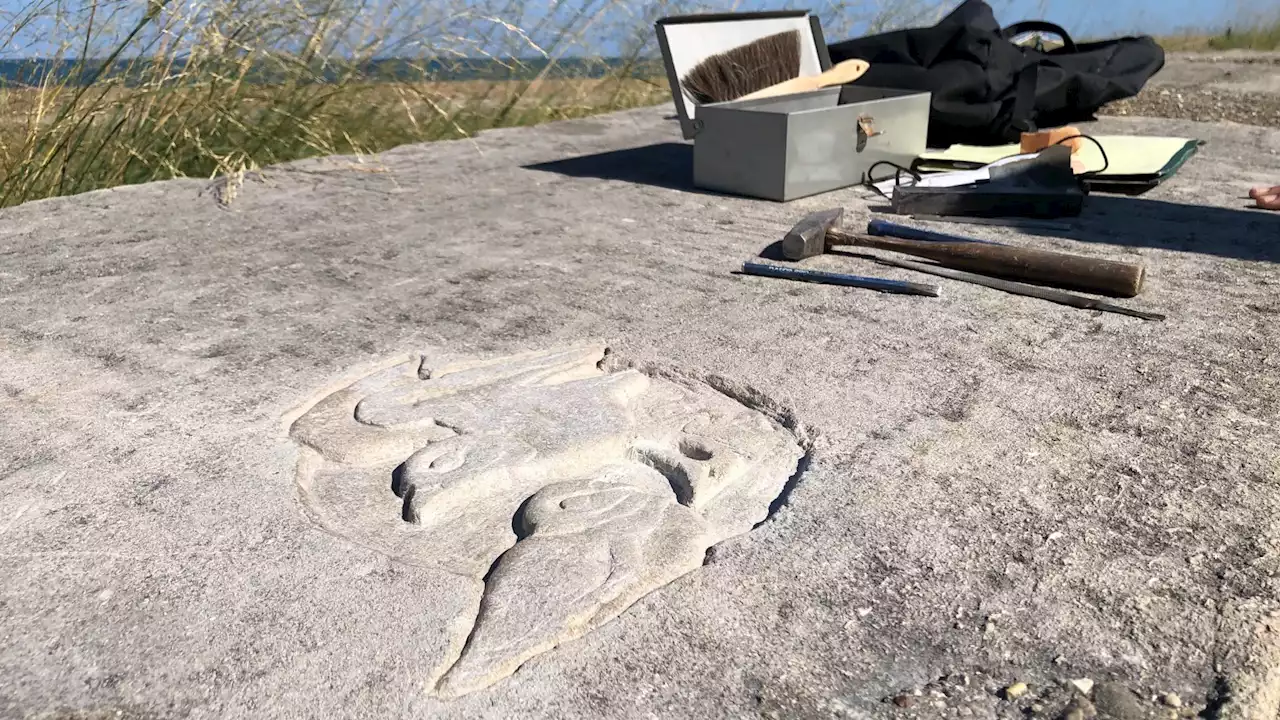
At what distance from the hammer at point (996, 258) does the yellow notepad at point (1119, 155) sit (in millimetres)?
1404

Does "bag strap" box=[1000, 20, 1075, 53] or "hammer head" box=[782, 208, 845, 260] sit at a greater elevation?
"bag strap" box=[1000, 20, 1075, 53]

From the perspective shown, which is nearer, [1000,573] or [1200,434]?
[1000,573]

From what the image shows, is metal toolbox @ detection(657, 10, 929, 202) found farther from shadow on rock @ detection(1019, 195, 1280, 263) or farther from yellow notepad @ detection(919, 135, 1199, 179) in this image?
shadow on rock @ detection(1019, 195, 1280, 263)

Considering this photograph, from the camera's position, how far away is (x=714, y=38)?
4.23 m

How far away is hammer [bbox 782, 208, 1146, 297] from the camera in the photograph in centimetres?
239

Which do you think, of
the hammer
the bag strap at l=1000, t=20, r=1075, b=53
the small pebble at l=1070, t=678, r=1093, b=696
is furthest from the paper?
the small pebble at l=1070, t=678, r=1093, b=696

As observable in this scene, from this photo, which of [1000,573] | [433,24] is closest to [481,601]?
[1000,573]

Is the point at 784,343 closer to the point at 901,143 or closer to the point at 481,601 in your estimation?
the point at 481,601

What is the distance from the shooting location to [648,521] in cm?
145

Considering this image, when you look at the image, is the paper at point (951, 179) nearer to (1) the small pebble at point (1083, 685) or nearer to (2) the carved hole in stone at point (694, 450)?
(2) the carved hole in stone at point (694, 450)

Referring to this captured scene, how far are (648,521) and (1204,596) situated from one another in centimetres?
76

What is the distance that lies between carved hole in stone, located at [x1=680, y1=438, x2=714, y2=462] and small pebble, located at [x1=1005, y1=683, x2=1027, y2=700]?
0.67 meters

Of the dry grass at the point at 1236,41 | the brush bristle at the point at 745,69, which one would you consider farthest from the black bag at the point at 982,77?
the dry grass at the point at 1236,41

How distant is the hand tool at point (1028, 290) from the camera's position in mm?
2301
